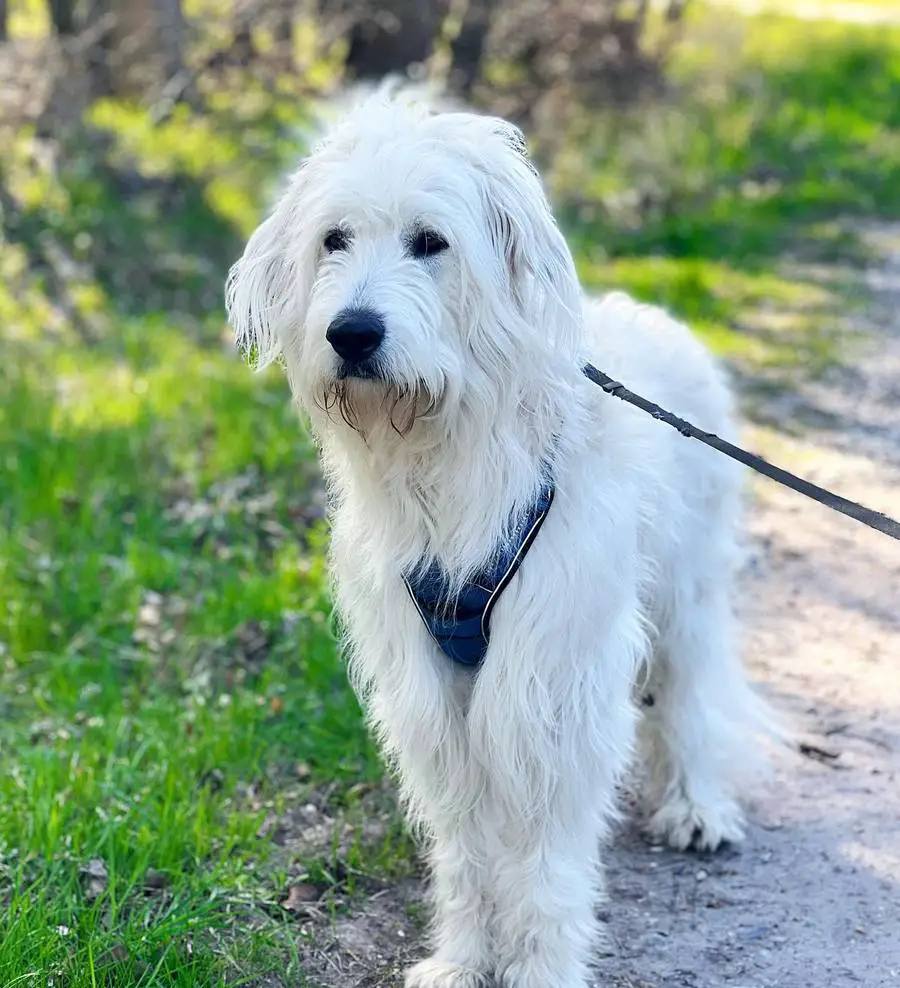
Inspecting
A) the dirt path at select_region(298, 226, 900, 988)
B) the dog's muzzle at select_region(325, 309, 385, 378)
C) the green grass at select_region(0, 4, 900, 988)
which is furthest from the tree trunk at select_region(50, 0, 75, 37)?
the dog's muzzle at select_region(325, 309, 385, 378)

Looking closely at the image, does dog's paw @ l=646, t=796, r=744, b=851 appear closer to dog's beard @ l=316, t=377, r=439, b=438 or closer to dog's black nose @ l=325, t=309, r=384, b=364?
dog's beard @ l=316, t=377, r=439, b=438

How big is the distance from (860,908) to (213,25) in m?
7.93

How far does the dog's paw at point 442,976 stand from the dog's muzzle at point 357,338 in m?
1.55

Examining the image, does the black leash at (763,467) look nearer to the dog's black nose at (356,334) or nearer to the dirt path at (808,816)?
the dog's black nose at (356,334)

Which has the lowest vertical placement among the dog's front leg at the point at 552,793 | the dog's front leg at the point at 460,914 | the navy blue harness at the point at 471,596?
the dog's front leg at the point at 460,914

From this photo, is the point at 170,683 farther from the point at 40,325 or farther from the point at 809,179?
the point at 809,179

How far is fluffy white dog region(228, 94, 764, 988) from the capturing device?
2.74 metres

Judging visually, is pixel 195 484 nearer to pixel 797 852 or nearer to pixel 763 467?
pixel 797 852

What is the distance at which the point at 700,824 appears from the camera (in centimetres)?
382

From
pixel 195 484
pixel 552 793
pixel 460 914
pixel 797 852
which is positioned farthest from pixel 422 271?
pixel 195 484

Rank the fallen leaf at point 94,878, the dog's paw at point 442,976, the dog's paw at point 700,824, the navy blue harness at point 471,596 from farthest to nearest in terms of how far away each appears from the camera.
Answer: the dog's paw at point 700,824 < the fallen leaf at point 94,878 < the dog's paw at point 442,976 < the navy blue harness at point 471,596

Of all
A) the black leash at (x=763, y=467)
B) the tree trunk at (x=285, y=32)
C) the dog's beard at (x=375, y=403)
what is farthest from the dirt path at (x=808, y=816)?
the tree trunk at (x=285, y=32)

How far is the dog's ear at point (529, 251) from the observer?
9.18ft

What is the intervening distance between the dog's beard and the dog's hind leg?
1.24m
